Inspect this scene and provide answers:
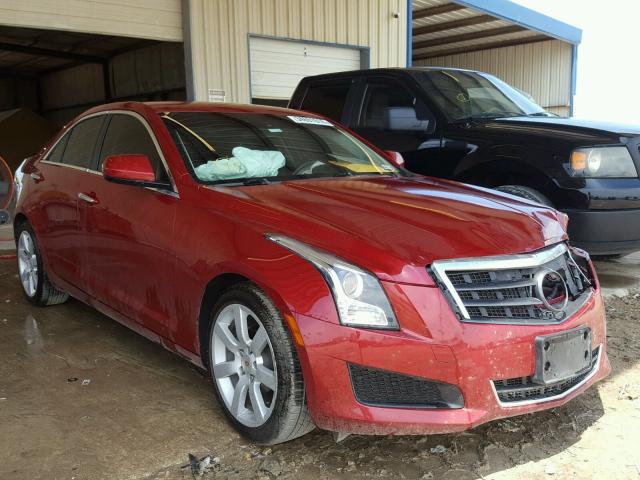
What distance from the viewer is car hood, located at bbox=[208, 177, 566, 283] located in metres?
2.34

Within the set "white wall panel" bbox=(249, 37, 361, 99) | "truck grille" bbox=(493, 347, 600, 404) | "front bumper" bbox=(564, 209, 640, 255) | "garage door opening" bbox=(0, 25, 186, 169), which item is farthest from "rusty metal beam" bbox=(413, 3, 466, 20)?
"truck grille" bbox=(493, 347, 600, 404)

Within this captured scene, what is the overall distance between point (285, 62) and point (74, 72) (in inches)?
582

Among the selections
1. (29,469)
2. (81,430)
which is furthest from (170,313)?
(29,469)

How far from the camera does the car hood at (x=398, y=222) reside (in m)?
2.34

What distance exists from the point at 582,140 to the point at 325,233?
3.00 metres

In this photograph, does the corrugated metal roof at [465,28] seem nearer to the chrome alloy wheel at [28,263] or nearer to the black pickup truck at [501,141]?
the black pickup truck at [501,141]

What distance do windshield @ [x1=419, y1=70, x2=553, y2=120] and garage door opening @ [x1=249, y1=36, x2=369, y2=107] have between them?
191 inches

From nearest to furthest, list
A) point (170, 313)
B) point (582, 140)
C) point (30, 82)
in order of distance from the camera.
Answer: point (170, 313) → point (582, 140) → point (30, 82)

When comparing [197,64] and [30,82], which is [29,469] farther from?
[30,82]

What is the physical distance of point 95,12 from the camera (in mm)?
8352

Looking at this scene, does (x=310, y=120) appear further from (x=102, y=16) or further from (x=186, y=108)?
(x=102, y=16)

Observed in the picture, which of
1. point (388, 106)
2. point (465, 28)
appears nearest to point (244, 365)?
point (388, 106)

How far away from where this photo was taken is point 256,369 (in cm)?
260

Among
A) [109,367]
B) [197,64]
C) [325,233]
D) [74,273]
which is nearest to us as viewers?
[325,233]
